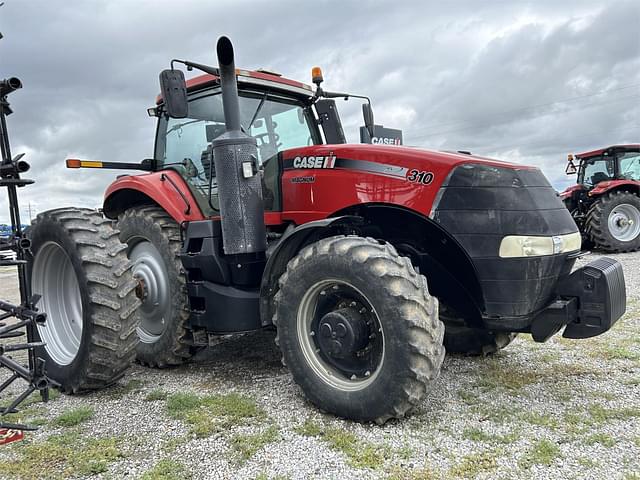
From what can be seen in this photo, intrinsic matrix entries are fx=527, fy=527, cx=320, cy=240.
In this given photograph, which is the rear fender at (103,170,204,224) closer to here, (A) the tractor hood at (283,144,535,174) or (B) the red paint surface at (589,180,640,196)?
(A) the tractor hood at (283,144,535,174)

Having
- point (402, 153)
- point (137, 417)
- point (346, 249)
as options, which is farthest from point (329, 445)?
point (402, 153)

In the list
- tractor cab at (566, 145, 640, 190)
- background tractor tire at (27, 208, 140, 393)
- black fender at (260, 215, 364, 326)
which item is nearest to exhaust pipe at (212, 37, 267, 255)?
black fender at (260, 215, 364, 326)

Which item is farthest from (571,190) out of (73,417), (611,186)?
(73,417)

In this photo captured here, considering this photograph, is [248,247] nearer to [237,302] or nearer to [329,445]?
[237,302]

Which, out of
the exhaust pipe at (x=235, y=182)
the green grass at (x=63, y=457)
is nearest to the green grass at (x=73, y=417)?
the green grass at (x=63, y=457)

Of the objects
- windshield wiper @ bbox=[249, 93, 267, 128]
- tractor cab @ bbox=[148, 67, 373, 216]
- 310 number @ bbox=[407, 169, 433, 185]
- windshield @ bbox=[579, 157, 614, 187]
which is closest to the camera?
310 number @ bbox=[407, 169, 433, 185]

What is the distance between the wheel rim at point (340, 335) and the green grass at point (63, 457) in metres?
1.25

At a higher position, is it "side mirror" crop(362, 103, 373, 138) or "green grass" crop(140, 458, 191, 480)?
"side mirror" crop(362, 103, 373, 138)

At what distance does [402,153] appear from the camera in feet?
11.0

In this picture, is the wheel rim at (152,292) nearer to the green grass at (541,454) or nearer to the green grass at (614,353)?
the green grass at (541,454)

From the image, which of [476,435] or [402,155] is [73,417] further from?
[402,155]

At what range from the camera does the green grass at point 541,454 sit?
2.60 metres

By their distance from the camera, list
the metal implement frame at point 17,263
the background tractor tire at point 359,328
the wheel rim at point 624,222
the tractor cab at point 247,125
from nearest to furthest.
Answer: the background tractor tire at point 359,328 < the metal implement frame at point 17,263 < the tractor cab at point 247,125 < the wheel rim at point 624,222

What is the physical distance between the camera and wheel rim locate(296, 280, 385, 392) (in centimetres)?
312
